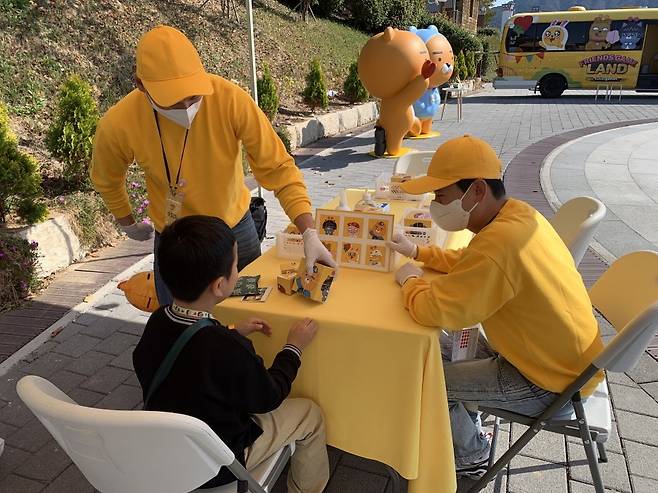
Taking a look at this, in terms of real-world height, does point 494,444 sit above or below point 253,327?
below

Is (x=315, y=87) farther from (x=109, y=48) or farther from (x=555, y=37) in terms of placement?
(x=555, y=37)

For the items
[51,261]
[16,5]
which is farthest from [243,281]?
[16,5]

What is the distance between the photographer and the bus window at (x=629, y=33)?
15234 millimetres

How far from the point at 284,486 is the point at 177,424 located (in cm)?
126

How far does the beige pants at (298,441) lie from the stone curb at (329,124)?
7.43m

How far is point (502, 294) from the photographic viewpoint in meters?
1.65

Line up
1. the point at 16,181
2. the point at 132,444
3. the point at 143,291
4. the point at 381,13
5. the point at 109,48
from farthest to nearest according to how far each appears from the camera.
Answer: the point at 381,13
the point at 109,48
the point at 16,181
the point at 143,291
the point at 132,444

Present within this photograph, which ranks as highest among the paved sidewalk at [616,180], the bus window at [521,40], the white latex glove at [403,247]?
the bus window at [521,40]

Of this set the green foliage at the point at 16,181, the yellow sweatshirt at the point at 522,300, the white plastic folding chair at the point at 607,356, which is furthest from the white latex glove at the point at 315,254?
the green foliage at the point at 16,181

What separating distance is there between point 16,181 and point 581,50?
17.1m

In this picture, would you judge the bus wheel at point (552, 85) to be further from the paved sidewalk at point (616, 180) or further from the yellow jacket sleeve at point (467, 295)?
the yellow jacket sleeve at point (467, 295)

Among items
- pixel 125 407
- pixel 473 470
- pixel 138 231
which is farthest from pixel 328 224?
pixel 125 407

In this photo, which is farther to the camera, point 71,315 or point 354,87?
point 354,87

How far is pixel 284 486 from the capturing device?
2205 mm
